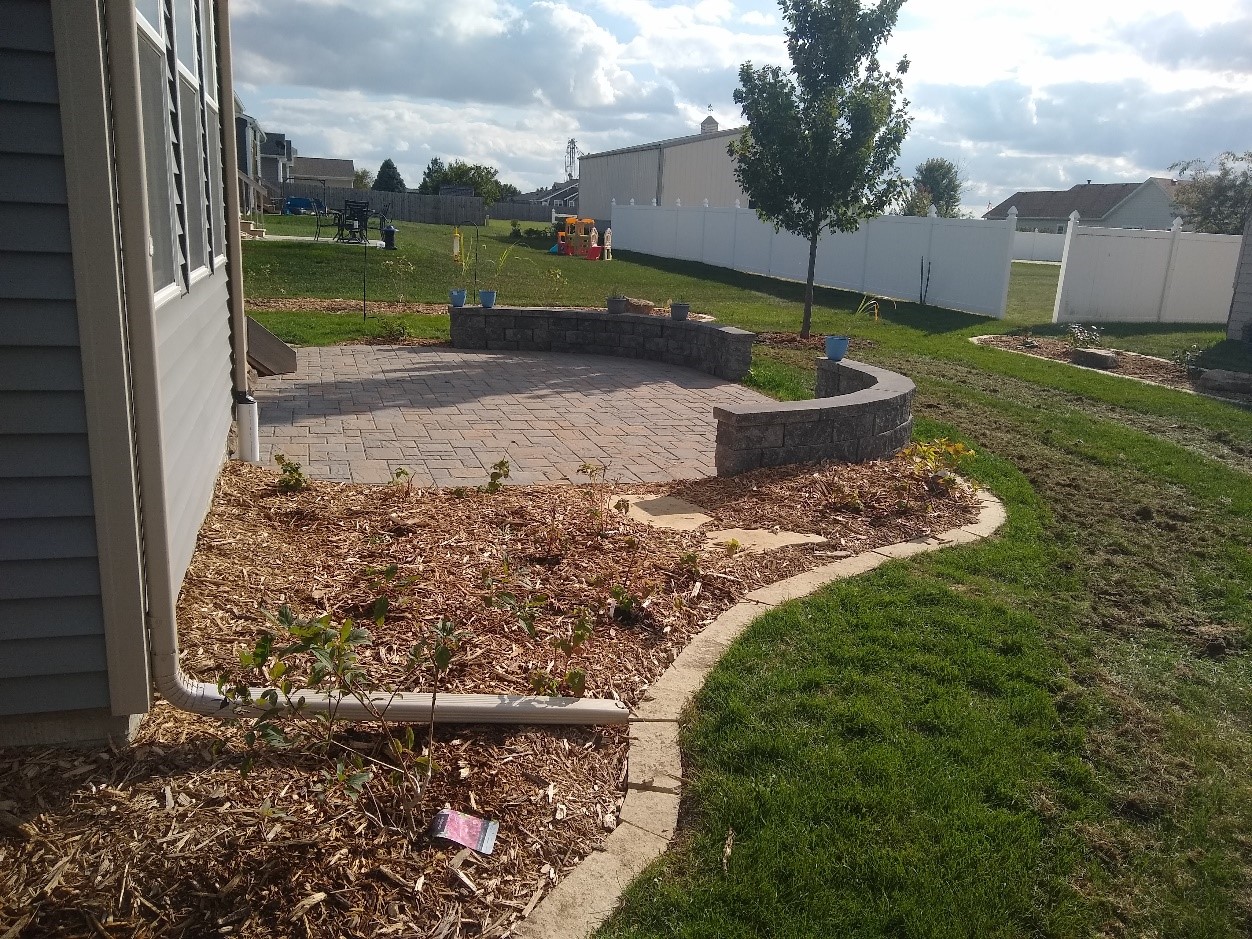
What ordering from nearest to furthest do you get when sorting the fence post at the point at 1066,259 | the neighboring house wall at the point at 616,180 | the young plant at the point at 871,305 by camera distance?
the young plant at the point at 871,305 < the fence post at the point at 1066,259 < the neighboring house wall at the point at 616,180

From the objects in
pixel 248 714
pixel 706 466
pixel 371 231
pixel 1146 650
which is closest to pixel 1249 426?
pixel 706 466

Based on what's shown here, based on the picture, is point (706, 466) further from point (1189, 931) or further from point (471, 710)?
point (1189, 931)

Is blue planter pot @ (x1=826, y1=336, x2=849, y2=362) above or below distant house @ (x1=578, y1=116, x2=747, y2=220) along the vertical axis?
below

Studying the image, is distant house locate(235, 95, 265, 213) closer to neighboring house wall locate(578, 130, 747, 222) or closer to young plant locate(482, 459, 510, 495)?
neighboring house wall locate(578, 130, 747, 222)

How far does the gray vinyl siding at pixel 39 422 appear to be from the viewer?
242cm

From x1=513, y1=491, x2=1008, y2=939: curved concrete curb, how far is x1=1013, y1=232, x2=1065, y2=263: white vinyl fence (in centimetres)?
4690

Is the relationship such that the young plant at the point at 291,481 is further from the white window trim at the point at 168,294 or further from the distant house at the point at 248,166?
the distant house at the point at 248,166

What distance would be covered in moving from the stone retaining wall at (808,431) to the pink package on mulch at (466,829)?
3.79 meters

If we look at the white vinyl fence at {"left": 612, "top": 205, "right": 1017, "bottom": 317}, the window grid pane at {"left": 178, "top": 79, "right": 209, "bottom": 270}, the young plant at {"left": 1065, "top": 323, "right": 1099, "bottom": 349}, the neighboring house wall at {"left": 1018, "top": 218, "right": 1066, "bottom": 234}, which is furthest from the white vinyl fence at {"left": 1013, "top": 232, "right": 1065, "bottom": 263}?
the window grid pane at {"left": 178, "top": 79, "right": 209, "bottom": 270}

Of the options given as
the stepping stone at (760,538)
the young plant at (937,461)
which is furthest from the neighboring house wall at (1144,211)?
the stepping stone at (760,538)

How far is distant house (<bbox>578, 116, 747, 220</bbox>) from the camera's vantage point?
35.8m

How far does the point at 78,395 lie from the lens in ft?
8.48

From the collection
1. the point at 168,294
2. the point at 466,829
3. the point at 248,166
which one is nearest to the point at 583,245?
the point at 248,166

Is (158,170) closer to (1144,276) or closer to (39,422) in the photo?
(39,422)
